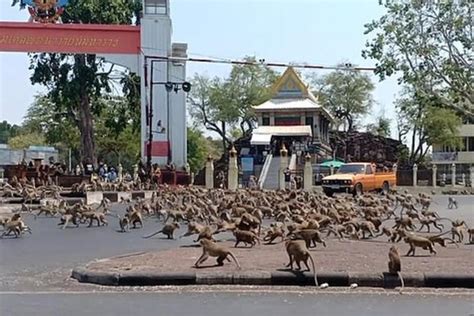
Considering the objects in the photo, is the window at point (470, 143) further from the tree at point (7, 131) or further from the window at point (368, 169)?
the tree at point (7, 131)

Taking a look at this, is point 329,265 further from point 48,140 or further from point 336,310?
point 48,140

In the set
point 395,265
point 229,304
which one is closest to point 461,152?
point 395,265

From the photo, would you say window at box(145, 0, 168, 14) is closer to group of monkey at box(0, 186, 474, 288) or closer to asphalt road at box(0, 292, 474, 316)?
group of monkey at box(0, 186, 474, 288)

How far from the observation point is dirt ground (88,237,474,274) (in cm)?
1168

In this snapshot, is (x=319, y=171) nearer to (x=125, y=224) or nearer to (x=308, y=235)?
(x=125, y=224)

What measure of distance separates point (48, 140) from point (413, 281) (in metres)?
58.5

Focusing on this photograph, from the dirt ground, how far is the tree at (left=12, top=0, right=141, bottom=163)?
114 ft

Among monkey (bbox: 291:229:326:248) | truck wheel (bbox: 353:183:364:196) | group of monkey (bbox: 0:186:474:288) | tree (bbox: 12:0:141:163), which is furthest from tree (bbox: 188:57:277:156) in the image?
monkey (bbox: 291:229:326:248)

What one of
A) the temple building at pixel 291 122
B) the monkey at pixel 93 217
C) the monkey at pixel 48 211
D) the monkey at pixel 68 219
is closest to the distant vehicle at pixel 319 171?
the temple building at pixel 291 122

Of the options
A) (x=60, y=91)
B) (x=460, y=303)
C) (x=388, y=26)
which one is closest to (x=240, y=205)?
(x=388, y=26)

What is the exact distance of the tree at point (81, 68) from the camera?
4778cm

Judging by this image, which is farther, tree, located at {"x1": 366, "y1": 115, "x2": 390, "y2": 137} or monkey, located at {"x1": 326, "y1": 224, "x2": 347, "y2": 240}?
tree, located at {"x1": 366, "y1": 115, "x2": 390, "y2": 137}

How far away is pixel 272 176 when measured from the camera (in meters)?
49.3

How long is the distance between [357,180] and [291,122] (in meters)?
22.9
